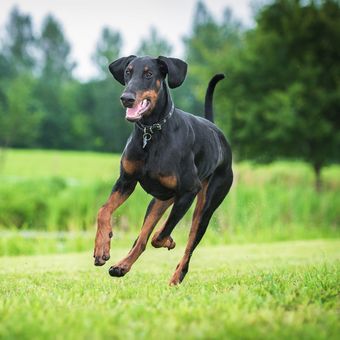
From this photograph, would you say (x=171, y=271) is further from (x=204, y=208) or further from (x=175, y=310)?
(x=175, y=310)

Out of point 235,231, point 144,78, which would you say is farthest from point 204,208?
point 235,231

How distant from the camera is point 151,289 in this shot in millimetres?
4613

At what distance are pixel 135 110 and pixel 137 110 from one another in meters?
0.02

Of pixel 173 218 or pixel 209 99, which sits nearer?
pixel 173 218

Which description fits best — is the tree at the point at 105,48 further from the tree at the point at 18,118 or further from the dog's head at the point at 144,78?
the dog's head at the point at 144,78

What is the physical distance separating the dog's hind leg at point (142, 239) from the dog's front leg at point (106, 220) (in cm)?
13

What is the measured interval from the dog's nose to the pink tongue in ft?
0.14

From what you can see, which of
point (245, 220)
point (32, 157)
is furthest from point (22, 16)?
point (245, 220)

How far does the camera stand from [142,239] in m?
4.89

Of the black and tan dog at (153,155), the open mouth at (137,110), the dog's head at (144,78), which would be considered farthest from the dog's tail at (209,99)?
the open mouth at (137,110)

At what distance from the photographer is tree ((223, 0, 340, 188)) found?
757 inches

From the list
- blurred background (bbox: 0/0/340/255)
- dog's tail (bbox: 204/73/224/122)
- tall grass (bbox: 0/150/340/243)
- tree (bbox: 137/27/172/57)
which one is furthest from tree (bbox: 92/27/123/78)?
dog's tail (bbox: 204/73/224/122)

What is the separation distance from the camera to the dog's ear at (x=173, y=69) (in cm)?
503

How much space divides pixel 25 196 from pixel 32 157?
2255 cm
